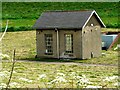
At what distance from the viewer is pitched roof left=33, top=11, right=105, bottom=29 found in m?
12.2

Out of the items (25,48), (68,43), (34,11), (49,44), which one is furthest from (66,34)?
(34,11)

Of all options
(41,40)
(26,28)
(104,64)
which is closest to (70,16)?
(41,40)

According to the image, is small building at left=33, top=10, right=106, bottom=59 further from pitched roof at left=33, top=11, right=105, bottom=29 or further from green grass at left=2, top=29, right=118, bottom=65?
green grass at left=2, top=29, right=118, bottom=65

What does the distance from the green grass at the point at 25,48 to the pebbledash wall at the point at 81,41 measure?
1.21 feet

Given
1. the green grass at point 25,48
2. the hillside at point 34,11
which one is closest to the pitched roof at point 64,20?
the green grass at point 25,48

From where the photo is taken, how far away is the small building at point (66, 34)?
12.3 m

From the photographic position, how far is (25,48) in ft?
49.6

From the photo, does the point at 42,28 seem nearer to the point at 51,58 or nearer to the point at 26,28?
the point at 51,58

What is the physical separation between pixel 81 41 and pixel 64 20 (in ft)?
2.78

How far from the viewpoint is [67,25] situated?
1222 centimetres

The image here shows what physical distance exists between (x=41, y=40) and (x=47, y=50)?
378 mm

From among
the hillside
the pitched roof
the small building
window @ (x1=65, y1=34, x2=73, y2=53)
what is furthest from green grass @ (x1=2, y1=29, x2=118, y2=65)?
the hillside

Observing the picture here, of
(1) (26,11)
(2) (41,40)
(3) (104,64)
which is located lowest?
(3) (104,64)

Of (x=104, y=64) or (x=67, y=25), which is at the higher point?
(x=67, y=25)
